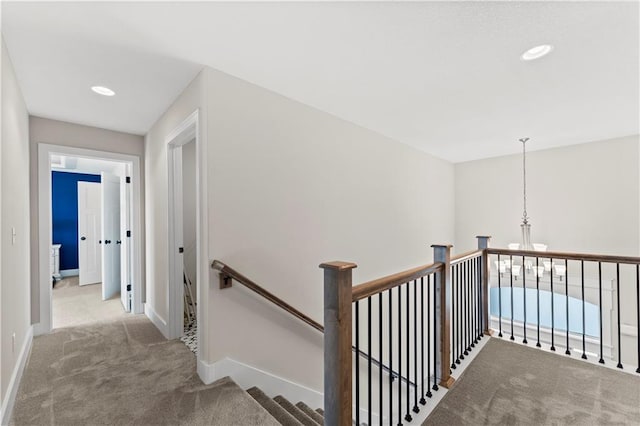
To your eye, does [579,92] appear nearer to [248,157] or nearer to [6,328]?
[248,157]

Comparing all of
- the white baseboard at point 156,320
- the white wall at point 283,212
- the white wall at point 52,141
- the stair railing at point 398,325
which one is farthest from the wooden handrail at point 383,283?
the white wall at point 52,141

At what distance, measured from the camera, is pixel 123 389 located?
2049mm

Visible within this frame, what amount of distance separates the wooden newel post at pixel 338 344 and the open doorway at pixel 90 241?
3.58 meters

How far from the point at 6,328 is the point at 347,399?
2.19 metres

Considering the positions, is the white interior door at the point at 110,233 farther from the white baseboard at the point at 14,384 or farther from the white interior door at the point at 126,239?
the white baseboard at the point at 14,384

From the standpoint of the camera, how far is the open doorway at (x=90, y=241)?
388cm

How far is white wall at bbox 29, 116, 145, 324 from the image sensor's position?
9.77 ft

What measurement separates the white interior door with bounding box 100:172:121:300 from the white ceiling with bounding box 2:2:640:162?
4.82 feet

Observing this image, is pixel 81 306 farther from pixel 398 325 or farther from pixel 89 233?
pixel 398 325

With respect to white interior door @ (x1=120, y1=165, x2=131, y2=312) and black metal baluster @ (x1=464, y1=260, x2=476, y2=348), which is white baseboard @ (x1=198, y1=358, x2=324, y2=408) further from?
white interior door @ (x1=120, y1=165, x2=131, y2=312)

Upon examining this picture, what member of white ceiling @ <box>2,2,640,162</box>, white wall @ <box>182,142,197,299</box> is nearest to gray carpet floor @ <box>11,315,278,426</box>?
white wall @ <box>182,142,197,299</box>

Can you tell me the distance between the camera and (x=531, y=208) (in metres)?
4.94

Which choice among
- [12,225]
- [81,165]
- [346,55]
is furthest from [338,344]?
[81,165]

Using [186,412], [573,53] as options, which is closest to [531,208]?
[573,53]
